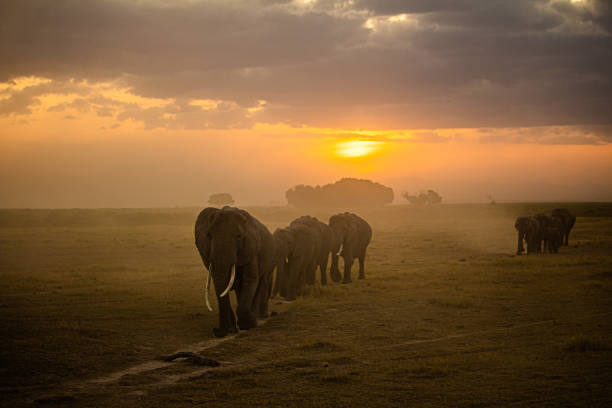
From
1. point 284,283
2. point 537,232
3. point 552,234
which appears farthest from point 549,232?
point 284,283

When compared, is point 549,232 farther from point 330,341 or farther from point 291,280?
point 330,341

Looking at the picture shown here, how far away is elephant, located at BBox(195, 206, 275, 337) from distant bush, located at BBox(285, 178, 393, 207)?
116 m

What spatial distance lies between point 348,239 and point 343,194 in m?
112

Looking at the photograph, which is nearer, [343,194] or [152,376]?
[152,376]

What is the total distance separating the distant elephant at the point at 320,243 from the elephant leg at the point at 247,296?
679cm

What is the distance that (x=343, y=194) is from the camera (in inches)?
5384

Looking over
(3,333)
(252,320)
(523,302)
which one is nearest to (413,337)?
(252,320)

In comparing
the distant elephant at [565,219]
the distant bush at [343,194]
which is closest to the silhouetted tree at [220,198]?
the distant bush at [343,194]

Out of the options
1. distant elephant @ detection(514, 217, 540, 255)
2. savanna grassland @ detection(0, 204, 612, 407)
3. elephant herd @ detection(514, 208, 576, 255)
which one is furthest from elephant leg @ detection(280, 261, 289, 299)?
distant elephant @ detection(514, 217, 540, 255)

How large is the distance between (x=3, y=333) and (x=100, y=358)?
280 cm

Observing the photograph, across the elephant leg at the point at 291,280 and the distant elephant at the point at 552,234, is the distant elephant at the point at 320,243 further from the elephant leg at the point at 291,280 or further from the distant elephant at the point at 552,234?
the distant elephant at the point at 552,234

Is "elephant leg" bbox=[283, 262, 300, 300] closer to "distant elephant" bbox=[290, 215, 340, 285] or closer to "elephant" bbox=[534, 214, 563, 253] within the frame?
"distant elephant" bbox=[290, 215, 340, 285]

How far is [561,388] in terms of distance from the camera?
352 inches

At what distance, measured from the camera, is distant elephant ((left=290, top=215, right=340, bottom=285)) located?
72.6 ft
